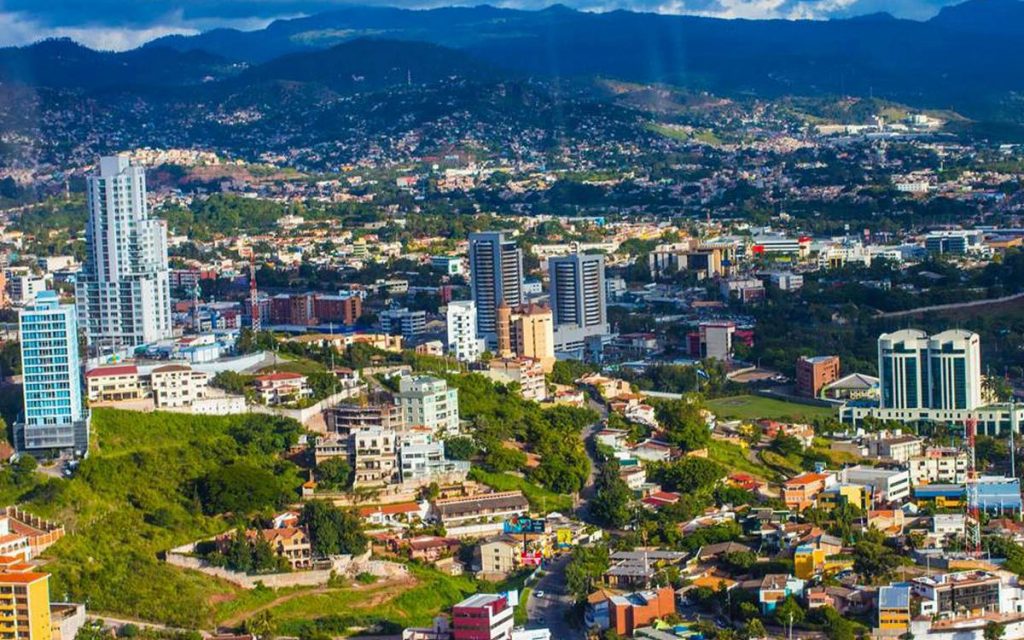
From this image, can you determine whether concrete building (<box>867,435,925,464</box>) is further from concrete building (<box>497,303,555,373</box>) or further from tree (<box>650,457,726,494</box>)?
concrete building (<box>497,303,555,373</box>)

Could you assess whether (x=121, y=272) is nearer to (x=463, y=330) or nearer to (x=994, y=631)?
(x=463, y=330)

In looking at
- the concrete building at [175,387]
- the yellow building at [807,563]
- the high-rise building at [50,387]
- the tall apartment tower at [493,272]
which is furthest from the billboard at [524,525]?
the tall apartment tower at [493,272]

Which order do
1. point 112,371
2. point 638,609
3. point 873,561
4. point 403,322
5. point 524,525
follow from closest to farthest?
point 638,609 < point 873,561 < point 524,525 < point 112,371 < point 403,322

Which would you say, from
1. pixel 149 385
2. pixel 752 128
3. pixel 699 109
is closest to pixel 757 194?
pixel 752 128

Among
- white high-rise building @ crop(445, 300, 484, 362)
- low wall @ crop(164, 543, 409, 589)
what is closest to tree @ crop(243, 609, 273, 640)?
low wall @ crop(164, 543, 409, 589)

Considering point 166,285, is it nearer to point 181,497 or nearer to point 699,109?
point 181,497

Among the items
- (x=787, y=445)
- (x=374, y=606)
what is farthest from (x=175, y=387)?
(x=787, y=445)

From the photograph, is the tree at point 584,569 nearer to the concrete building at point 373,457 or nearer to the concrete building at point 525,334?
the concrete building at point 373,457
